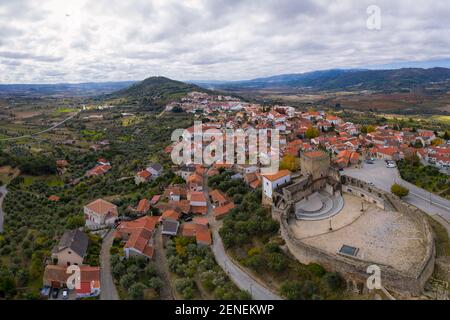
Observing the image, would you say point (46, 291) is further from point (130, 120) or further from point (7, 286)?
point (130, 120)

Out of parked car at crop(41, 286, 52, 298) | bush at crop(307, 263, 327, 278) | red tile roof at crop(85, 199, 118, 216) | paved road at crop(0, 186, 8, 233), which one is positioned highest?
red tile roof at crop(85, 199, 118, 216)

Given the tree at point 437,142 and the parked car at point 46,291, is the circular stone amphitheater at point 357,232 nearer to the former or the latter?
the parked car at point 46,291

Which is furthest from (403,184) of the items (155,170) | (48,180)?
(48,180)

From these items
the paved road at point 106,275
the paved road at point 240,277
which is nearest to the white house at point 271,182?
the paved road at point 240,277

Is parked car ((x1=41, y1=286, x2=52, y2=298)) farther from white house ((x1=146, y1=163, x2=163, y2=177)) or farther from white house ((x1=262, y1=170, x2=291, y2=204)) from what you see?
white house ((x1=146, y1=163, x2=163, y2=177))

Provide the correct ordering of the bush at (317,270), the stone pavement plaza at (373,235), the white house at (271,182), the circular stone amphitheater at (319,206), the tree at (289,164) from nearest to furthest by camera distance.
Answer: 1. the bush at (317,270)
2. the stone pavement plaza at (373,235)
3. the circular stone amphitheater at (319,206)
4. the white house at (271,182)
5. the tree at (289,164)

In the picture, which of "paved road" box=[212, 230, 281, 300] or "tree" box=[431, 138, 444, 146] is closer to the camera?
"paved road" box=[212, 230, 281, 300]

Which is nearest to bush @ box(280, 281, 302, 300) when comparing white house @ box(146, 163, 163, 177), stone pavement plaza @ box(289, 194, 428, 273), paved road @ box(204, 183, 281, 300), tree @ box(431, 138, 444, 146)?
paved road @ box(204, 183, 281, 300)
